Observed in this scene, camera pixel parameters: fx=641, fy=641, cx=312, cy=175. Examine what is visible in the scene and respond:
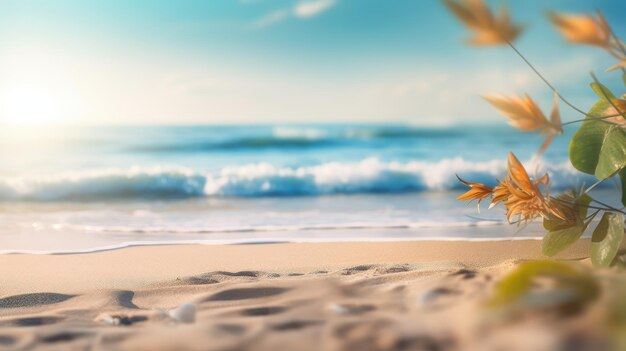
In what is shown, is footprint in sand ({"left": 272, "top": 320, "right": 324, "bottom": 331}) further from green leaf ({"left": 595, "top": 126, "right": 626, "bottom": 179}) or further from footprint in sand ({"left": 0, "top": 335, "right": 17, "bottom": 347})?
green leaf ({"left": 595, "top": 126, "right": 626, "bottom": 179})

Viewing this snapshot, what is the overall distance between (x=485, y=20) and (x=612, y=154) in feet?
2.30

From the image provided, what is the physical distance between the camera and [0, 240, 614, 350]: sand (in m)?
0.64

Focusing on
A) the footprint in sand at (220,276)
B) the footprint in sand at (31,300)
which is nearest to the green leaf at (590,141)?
the footprint in sand at (220,276)

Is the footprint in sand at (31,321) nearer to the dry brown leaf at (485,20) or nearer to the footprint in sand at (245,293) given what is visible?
the footprint in sand at (245,293)

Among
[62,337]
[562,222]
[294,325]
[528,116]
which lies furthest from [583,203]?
[62,337]

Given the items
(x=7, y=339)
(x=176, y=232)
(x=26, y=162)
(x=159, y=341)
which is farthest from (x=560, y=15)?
(x=26, y=162)

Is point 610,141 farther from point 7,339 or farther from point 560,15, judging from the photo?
point 7,339

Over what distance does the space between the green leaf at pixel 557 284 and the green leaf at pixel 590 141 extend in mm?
906

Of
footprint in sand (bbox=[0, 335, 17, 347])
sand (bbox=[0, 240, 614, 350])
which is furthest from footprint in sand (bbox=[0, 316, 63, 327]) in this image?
footprint in sand (bbox=[0, 335, 17, 347])

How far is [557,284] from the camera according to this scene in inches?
24.7

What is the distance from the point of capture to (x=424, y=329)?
2.24 feet

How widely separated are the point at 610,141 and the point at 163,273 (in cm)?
122

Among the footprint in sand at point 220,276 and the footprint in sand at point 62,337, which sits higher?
the footprint in sand at point 62,337

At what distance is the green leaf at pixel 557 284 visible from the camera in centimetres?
58
